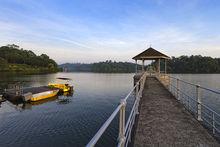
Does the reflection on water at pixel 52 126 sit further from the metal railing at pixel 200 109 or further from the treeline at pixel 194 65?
the treeline at pixel 194 65

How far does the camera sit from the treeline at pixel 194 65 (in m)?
123

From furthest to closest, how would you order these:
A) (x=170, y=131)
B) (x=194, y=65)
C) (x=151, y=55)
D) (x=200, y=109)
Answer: (x=194, y=65) → (x=151, y=55) → (x=200, y=109) → (x=170, y=131)

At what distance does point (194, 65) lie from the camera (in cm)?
12738

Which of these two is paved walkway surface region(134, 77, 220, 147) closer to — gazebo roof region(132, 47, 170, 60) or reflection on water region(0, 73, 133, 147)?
reflection on water region(0, 73, 133, 147)

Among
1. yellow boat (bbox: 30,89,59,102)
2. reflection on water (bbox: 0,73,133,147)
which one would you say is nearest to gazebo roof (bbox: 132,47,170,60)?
reflection on water (bbox: 0,73,133,147)

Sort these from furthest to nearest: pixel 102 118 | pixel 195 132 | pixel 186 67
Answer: pixel 186 67, pixel 102 118, pixel 195 132

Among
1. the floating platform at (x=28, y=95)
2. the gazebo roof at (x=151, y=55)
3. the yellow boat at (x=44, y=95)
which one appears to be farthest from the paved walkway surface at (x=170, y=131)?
the gazebo roof at (x=151, y=55)

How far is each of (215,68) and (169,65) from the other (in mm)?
29104

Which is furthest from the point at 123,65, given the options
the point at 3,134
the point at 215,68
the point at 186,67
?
the point at 3,134

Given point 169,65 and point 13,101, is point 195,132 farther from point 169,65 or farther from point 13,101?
point 169,65

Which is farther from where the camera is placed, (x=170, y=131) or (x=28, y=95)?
(x=28, y=95)

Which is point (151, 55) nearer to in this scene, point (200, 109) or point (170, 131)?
point (200, 109)

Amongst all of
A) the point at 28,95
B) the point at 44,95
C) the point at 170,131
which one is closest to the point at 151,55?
the point at 44,95

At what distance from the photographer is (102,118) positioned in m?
16.0
